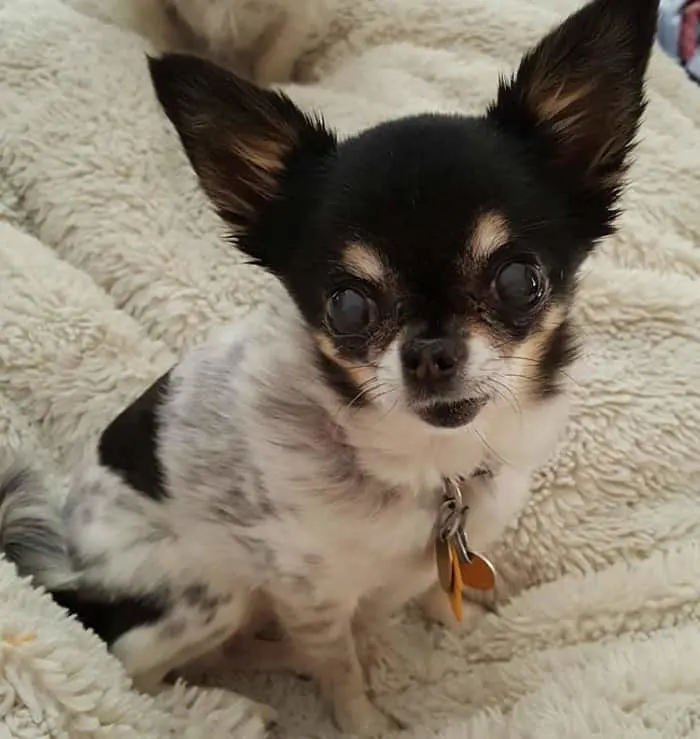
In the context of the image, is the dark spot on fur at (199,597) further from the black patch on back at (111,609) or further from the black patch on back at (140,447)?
the black patch on back at (140,447)

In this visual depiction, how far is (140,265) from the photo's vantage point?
2404 mm

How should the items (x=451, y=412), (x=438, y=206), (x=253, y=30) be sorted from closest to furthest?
(x=438, y=206) < (x=451, y=412) < (x=253, y=30)

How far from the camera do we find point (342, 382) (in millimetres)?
1538

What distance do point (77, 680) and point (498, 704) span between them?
706mm

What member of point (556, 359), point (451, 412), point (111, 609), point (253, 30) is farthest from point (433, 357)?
point (253, 30)

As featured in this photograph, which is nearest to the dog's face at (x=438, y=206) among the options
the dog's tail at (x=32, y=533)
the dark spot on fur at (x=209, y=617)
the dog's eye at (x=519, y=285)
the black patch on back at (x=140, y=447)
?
the dog's eye at (x=519, y=285)

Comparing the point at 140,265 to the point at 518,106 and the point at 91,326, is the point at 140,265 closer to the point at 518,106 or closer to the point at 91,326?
the point at 91,326

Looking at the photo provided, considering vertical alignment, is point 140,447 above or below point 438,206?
below

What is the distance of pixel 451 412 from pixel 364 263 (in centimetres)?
24

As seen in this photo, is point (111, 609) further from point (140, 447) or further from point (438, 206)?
point (438, 206)

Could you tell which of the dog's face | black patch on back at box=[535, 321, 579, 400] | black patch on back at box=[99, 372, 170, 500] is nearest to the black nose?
the dog's face

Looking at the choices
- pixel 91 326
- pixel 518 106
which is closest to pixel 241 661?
pixel 91 326

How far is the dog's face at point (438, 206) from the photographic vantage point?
4.39 ft

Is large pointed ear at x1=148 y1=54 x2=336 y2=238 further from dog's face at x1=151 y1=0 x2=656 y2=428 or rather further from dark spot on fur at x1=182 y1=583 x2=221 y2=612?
dark spot on fur at x1=182 y1=583 x2=221 y2=612
